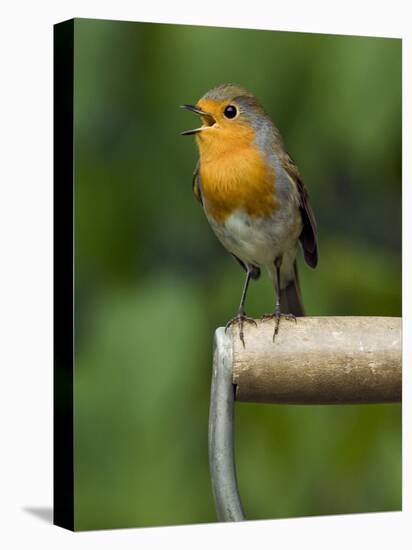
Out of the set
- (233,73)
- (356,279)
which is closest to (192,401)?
(356,279)

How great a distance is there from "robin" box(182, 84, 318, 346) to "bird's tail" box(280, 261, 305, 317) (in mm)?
170

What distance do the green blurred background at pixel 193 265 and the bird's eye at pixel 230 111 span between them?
0.14 metres

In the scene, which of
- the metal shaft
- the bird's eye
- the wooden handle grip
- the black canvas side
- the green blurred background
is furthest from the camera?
the bird's eye

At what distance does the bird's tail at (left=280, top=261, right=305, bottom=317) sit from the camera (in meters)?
5.39

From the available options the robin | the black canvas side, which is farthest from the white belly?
the black canvas side

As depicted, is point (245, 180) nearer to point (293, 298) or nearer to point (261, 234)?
point (261, 234)

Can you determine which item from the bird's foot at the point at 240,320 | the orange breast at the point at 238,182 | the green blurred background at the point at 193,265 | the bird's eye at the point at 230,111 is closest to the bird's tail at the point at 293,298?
the green blurred background at the point at 193,265

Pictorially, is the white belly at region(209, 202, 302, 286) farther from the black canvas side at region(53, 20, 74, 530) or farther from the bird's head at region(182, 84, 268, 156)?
the black canvas side at region(53, 20, 74, 530)

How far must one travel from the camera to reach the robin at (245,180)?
5.05 meters

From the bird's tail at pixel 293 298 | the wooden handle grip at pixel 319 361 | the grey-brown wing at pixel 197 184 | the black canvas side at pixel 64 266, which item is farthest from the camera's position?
the bird's tail at pixel 293 298

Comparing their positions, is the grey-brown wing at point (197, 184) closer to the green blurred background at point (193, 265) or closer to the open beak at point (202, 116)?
the green blurred background at point (193, 265)

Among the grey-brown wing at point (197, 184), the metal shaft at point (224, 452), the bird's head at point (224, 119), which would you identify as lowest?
the metal shaft at point (224, 452)

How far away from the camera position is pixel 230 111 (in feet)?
16.6

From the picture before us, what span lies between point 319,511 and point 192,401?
0.60 m
